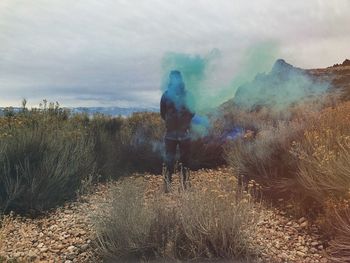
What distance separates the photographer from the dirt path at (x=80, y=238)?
5.80 m

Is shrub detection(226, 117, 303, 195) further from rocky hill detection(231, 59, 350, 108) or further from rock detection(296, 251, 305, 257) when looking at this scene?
rocky hill detection(231, 59, 350, 108)

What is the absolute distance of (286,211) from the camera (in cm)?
732

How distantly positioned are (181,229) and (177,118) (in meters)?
3.66

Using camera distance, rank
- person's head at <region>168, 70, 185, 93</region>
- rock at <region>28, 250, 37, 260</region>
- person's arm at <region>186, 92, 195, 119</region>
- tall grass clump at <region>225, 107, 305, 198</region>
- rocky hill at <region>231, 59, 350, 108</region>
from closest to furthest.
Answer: rock at <region>28, 250, 37, 260</region> < tall grass clump at <region>225, 107, 305, 198</region> < person's head at <region>168, 70, 185, 93</region> < person's arm at <region>186, 92, 195, 119</region> < rocky hill at <region>231, 59, 350, 108</region>

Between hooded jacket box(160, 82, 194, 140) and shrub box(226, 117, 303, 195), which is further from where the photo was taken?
hooded jacket box(160, 82, 194, 140)

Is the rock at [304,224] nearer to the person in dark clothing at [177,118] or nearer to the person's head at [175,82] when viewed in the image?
the person in dark clothing at [177,118]

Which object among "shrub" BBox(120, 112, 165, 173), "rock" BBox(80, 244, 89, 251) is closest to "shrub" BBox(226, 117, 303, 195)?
"shrub" BBox(120, 112, 165, 173)

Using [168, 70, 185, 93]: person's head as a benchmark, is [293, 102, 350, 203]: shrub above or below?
below

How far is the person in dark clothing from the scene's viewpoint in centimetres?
892

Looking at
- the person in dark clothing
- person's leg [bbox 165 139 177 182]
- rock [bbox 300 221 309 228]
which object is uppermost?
the person in dark clothing

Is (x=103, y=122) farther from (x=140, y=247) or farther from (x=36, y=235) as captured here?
(x=140, y=247)

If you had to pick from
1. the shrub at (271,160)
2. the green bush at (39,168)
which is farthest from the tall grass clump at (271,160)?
the green bush at (39,168)

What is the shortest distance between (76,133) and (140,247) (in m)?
5.21

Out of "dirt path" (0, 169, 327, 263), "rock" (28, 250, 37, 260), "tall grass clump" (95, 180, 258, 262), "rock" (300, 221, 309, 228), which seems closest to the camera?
"tall grass clump" (95, 180, 258, 262)
